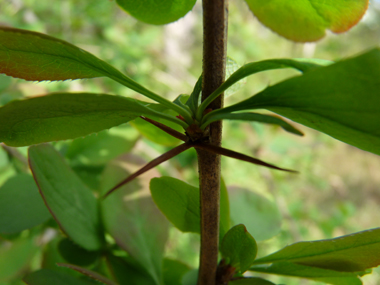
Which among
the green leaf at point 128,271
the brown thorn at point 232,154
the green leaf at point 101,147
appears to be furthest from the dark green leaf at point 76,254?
the brown thorn at point 232,154

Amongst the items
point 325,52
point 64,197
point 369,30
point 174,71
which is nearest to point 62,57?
point 64,197

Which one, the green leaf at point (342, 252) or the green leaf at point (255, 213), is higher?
the green leaf at point (255, 213)

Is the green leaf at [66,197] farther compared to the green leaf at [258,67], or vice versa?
the green leaf at [66,197]

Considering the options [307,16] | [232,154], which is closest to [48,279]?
[232,154]

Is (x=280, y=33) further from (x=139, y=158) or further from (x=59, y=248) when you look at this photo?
(x=59, y=248)

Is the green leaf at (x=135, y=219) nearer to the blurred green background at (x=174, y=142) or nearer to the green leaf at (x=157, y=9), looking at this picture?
the blurred green background at (x=174, y=142)

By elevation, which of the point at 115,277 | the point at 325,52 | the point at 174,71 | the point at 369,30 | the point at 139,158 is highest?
the point at 369,30

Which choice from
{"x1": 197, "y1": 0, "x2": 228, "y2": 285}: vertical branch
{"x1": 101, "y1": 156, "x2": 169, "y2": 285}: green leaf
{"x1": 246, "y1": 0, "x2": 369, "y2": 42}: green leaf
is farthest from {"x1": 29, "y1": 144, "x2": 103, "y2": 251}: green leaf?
{"x1": 246, "y1": 0, "x2": 369, "y2": 42}: green leaf

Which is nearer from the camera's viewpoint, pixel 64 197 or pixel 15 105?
pixel 15 105
